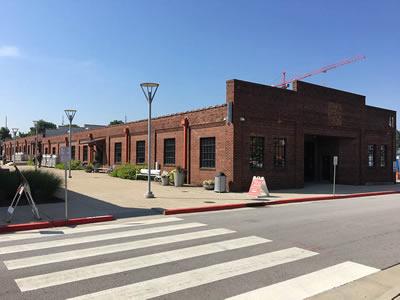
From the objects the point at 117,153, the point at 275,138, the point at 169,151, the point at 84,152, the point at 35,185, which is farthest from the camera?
the point at 84,152

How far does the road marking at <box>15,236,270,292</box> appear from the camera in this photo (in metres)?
5.92

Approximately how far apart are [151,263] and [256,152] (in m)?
15.8

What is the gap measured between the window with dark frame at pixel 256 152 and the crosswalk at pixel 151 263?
476 inches

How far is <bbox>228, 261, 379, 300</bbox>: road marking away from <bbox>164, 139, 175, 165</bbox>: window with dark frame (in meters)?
20.5

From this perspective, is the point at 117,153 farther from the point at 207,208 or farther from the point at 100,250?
the point at 100,250

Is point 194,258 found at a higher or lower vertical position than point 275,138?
lower

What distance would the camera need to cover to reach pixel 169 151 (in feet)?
90.0

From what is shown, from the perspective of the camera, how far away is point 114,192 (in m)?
18.9

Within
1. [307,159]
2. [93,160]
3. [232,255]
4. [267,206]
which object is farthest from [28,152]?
[232,255]

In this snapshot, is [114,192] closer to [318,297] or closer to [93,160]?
[318,297]

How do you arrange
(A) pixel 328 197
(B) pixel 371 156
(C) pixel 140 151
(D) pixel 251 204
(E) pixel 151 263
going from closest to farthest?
(E) pixel 151 263
(D) pixel 251 204
(A) pixel 328 197
(B) pixel 371 156
(C) pixel 140 151

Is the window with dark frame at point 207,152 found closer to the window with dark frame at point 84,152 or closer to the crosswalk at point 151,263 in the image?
the crosswalk at point 151,263

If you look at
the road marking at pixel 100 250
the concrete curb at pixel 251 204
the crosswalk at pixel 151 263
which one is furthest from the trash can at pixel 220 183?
the road marking at pixel 100 250

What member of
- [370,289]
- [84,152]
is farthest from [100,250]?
[84,152]
